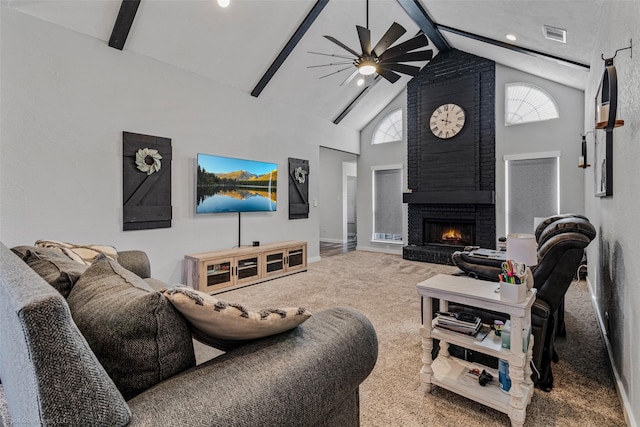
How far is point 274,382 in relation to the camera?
2.75 ft

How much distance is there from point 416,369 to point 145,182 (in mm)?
3420

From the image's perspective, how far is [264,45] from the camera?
4.27 meters

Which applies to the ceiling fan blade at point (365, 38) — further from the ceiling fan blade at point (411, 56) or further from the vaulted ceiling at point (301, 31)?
the vaulted ceiling at point (301, 31)

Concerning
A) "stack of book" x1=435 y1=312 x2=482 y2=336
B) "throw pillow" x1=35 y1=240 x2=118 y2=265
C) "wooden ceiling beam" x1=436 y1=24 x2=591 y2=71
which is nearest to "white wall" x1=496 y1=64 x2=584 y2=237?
"wooden ceiling beam" x1=436 y1=24 x2=591 y2=71

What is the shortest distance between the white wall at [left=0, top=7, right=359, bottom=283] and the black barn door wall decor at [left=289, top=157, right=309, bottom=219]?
1077 mm

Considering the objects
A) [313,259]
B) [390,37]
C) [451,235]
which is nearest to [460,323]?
[390,37]

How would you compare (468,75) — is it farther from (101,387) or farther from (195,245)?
(101,387)

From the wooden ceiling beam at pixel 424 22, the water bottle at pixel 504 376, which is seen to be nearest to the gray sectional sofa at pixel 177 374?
the water bottle at pixel 504 376

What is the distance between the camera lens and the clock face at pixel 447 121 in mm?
5930

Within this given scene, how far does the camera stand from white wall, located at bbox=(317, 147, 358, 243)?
29.2 ft

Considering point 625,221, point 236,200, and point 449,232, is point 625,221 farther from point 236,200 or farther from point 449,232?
point 449,232

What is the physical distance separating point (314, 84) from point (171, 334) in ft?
17.0

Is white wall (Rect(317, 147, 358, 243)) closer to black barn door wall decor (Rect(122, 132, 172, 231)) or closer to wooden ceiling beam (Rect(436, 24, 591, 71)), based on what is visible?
wooden ceiling beam (Rect(436, 24, 591, 71))

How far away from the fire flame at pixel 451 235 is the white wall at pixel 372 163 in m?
0.84
